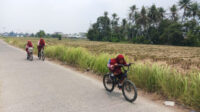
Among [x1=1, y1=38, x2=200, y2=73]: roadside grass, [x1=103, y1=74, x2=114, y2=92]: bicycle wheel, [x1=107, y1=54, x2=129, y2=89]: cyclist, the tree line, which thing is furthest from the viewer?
the tree line

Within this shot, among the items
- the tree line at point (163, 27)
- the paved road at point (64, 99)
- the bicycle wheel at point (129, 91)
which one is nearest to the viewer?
the paved road at point (64, 99)

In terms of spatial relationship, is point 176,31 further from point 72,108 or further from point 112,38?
point 72,108

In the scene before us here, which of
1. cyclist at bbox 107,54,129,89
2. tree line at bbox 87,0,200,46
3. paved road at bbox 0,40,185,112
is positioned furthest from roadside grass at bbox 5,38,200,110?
tree line at bbox 87,0,200,46

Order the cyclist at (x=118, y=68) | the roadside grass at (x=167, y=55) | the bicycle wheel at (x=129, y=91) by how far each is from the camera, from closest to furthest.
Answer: the bicycle wheel at (x=129, y=91) → the cyclist at (x=118, y=68) → the roadside grass at (x=167, y=55)

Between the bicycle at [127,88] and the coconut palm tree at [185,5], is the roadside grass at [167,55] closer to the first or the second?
the bicycle at [127,88]

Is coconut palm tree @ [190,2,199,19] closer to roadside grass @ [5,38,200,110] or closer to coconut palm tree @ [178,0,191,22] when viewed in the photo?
coconut palm tree @ [178,0,191,22]

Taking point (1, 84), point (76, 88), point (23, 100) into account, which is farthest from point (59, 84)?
point (1, 84)

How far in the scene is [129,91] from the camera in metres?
4.31

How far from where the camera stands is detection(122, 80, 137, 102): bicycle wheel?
4.13 metres

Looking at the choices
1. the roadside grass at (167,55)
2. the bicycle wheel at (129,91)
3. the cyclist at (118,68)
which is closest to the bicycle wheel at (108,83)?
the cyclist at (118,68)

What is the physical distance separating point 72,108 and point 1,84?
12.0 ft

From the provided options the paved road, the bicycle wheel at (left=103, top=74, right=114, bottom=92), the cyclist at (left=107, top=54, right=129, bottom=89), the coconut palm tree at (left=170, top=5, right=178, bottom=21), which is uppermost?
the coconut palm tree at (left=170, top=5, right=178, bottom=21)

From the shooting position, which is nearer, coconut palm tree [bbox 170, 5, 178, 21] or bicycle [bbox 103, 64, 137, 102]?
bicycle [bbox 103, 64, 137, 102]

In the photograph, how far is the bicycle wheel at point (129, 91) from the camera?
413cm
